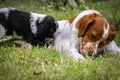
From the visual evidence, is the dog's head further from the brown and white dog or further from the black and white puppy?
the black and white puppy

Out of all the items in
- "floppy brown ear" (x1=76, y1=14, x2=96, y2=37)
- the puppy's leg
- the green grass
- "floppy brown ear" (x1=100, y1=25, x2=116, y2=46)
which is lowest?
the puppy's leg

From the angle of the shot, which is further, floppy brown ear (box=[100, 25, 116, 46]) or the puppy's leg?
the puppy's leg

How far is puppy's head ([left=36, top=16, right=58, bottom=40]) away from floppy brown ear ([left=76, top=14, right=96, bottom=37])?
593 mm

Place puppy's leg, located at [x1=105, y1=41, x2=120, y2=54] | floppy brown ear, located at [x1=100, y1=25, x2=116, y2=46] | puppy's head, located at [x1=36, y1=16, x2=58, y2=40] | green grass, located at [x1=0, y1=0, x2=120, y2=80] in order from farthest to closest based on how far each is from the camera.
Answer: puppy's head, located at [x1=36, y1=16, x2=58, y2=40] → puppy's leg, located at [x1=105, y1=41, x2=120, y2=54] → floppy brown ear, located at [x1=100, y1=25, x2=116, y2=46] → green grass, located at [x1=0, y1=0, x2=120, y2=80]

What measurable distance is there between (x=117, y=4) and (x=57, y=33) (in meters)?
2.33

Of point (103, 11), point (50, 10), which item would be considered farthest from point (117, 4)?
point (50, 10)

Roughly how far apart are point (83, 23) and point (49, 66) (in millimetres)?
1145

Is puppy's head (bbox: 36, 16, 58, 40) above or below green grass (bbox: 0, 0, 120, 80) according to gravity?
above

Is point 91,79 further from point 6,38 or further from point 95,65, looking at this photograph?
point 6,38

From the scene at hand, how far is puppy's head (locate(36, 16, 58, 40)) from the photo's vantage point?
279 inches

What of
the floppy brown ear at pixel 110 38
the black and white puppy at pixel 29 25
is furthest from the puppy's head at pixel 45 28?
the floppy brown ear at pixel 110 38

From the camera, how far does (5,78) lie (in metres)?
4.98

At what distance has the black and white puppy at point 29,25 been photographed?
7059 millimetres

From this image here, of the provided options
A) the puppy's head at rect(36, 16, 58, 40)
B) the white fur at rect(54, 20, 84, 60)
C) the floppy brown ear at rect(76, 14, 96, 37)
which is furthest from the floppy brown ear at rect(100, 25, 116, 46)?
the puppy's head at rect(36, 16, 58, 40)
